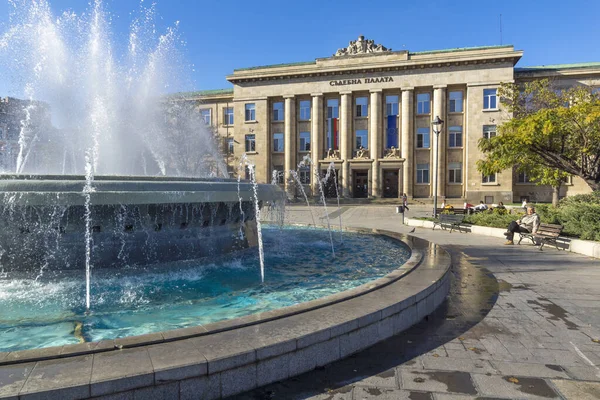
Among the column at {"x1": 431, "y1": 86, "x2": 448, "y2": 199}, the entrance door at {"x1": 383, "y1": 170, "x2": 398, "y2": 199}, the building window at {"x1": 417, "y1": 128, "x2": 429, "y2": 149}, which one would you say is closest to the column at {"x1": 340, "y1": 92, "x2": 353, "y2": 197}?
the entrance door at {"x1": 383, "y1": 170, "x2": 398, "y2": 199}

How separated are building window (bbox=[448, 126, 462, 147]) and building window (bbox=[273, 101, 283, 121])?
18.3 meters

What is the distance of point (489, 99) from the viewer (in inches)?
1581

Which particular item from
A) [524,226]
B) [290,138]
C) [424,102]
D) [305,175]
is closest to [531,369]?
[524,226]

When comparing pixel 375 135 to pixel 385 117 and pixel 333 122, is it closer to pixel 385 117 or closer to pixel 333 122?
pixel 385 117

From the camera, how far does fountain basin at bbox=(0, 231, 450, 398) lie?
2951 mm

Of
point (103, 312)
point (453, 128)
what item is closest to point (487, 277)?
point (103, 312)

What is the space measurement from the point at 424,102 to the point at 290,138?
1468cm

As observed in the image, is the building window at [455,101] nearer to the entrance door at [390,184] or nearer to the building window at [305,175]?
the entrance door at [390,184]

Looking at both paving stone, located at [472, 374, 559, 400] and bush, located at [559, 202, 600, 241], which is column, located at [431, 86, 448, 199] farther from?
paving stone, located at [472, 374, 559, 400]

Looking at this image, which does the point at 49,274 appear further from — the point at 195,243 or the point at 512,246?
the point at 512,246

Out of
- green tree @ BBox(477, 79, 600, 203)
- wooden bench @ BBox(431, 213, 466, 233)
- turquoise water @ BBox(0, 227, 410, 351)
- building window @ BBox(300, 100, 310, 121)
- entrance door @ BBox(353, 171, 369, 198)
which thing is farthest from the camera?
building window @ BBox(300, 100, 310, 121)

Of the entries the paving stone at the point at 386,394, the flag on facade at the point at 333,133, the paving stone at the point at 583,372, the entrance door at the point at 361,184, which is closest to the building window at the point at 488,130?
the entrance door at the point at 361,184

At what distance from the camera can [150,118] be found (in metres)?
17.9

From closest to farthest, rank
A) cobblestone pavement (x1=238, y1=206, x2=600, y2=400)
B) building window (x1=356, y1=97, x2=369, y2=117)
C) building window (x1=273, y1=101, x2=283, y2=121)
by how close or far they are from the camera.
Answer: cobblestone pavement (x1=238, y1=206, x2=600, y2=400)
building window (x1=356, y1=97, x2=369, y2=117)
building window (x1=273, y1=101, x2=283, y2=121)
